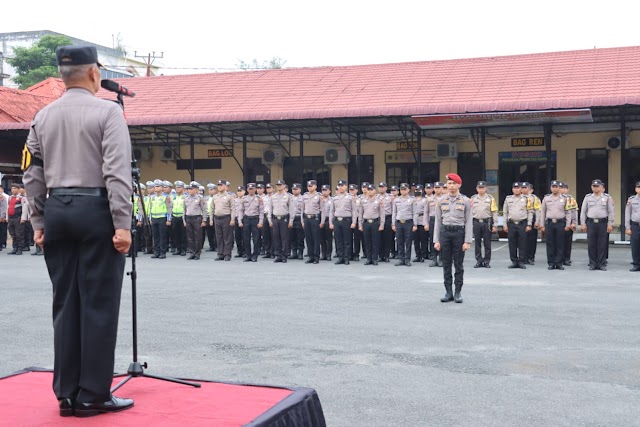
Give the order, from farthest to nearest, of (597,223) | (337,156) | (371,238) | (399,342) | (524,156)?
(337,156) → (524,156) → (371,238) → (597,223) → (399,342)

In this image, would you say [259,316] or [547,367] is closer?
[547,367]

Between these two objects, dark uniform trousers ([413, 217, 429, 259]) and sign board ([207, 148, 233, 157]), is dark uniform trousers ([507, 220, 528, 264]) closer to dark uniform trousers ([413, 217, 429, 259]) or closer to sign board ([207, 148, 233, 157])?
dark uniform trousers ([413, 217, 429, 259])

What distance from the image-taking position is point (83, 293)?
11.9ft

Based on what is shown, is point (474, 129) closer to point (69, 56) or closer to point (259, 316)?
point (259, 316)

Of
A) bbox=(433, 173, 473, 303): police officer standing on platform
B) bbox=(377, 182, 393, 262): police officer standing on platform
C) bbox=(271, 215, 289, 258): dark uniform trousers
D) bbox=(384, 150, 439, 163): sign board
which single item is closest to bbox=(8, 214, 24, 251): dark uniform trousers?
bbox=(271, 215, 289, 258): dark uniform trousers

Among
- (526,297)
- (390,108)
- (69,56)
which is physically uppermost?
(390,108)

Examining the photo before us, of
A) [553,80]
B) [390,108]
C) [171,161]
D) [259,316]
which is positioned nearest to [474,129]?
[553,80]

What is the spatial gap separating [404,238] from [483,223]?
5.52ft

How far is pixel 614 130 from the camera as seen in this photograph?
69.6 ft

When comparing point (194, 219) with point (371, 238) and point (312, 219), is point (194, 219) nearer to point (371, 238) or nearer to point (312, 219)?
point (312, 219)

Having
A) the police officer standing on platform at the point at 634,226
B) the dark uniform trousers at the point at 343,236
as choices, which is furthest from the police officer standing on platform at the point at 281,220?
the police officer standing on platform at the point at 634,226

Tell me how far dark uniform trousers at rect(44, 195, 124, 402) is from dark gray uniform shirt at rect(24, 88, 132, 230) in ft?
0.36

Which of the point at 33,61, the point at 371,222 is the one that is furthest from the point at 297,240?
the point at 33,61

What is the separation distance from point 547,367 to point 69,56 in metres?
4.24
